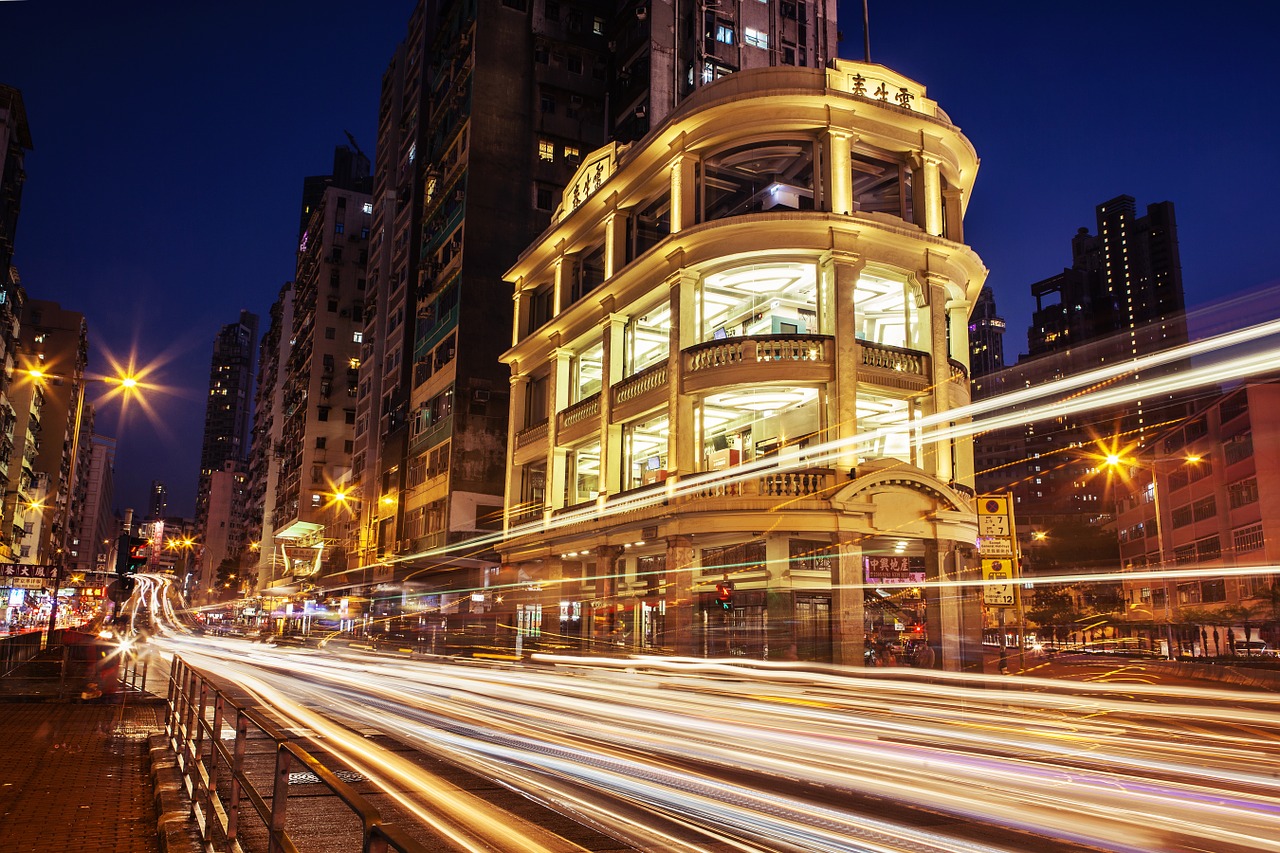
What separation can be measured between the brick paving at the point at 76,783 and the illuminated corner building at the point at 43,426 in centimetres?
6748

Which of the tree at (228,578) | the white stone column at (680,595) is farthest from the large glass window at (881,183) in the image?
the tree at (228,578)

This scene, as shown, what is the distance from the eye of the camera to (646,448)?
123ft

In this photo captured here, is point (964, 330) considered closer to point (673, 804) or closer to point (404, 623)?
point (673, 804)

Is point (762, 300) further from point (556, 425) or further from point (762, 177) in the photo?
point (556, 425)

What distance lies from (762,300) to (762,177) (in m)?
4.81

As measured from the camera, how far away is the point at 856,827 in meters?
8.20

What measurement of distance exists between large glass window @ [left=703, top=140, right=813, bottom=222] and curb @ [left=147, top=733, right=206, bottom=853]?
78.1ft

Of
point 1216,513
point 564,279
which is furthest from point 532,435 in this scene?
point 1216,513

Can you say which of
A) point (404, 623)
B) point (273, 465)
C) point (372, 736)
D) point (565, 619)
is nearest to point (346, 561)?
point (404, 623)

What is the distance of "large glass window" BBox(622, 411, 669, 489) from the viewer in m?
33.6

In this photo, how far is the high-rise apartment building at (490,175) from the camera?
47500mm

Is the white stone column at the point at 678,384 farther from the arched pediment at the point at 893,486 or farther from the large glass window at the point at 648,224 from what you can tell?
the arched pediment at the point at 893,486

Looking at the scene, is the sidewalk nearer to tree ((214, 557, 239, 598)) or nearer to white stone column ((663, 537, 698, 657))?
white stone column ((663, 537, 698, 657))

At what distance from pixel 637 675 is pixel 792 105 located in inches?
680
